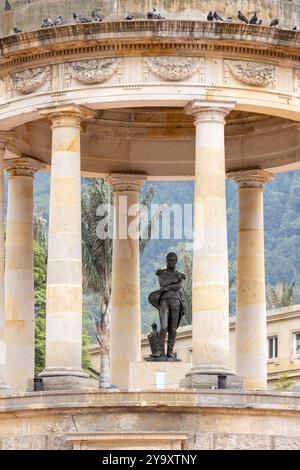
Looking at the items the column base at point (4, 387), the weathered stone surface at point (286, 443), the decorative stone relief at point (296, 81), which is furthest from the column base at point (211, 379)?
the decorative stone relief at point (296, 81)

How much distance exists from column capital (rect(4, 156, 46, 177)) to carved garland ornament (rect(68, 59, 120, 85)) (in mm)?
8184

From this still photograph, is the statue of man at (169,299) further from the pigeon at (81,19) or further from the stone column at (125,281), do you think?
the pigeon at (81,19)

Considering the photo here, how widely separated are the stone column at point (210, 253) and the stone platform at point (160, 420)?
1657 mm

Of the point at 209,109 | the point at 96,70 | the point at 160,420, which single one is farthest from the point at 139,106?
the point at 160,420

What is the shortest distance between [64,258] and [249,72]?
357 inches

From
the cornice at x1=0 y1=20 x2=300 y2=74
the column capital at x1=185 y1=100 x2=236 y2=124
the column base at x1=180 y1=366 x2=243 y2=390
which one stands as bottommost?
the column base at x1=180 y1=366 x2=243 y2=390

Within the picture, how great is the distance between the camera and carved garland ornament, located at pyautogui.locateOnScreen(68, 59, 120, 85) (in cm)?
6175

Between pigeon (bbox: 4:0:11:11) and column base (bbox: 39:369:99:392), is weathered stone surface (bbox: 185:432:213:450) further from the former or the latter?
pigeon (bbox: 4:0:11:11)

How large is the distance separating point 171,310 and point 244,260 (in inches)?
210

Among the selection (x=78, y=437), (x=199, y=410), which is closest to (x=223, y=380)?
(x=199, y=410)

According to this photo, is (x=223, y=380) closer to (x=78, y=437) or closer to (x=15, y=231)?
(x=78, y=437)

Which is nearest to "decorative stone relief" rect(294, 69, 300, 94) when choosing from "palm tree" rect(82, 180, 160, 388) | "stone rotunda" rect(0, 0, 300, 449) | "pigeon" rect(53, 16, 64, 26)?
"stone rotunda" rect(0, 0, 300, 449)

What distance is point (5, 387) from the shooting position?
62906 millimetres

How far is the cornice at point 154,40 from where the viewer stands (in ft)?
200
